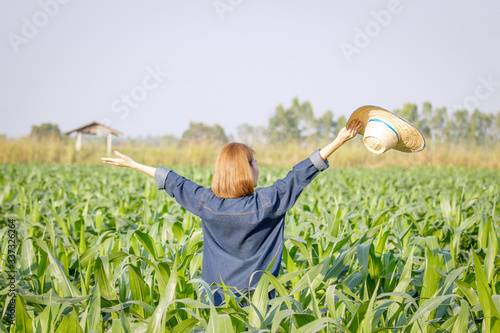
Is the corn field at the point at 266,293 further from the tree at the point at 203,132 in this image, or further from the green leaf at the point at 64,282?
the tree at the point at 203,132

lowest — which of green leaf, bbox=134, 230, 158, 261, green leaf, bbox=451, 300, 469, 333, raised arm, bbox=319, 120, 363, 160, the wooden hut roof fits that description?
green leaf, bbox=451, 300, 469, 333

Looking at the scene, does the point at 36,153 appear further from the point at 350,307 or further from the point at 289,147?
the point at 350,307

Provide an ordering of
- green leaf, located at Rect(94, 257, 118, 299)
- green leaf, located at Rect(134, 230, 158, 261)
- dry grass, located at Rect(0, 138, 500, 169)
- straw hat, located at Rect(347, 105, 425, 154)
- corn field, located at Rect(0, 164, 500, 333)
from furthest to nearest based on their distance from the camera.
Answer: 1. dry grass, located at Rect(0, 138, 500, 169)
2. green leaf, located at Rect(134, 230, 158, 261)
3. straw hat, located at Rect(347, 105, 425, 154)
4. green leaf, located at Rect(94, 257, 118, 299)
5. corn field, located at Rect(0, 164, 500, 333)

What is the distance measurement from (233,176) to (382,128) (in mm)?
744

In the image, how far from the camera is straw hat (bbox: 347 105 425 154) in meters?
1.95

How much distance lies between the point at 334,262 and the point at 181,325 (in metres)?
0.92

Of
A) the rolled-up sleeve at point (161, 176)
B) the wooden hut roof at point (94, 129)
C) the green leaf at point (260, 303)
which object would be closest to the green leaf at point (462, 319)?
the green leaf at point (260, 303)

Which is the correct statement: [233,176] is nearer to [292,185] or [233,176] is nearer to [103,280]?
[292,185]

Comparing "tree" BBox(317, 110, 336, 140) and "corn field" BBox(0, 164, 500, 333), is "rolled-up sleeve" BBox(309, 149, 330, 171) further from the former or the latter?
"tree" BBox(317, 110, 336, 140)

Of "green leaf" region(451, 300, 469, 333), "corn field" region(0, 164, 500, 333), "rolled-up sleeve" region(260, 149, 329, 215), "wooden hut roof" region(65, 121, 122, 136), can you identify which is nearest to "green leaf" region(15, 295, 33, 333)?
"corn field" region(0, 164, 500, 333)

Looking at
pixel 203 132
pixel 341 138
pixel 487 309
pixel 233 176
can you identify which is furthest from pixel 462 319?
pixel 203 132

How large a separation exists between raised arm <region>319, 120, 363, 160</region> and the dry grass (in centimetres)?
1910

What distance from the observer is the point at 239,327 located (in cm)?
149

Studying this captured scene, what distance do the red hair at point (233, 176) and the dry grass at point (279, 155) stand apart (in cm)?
1938
